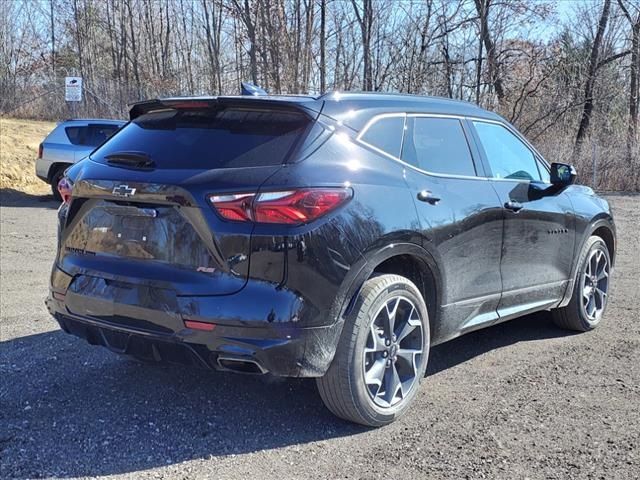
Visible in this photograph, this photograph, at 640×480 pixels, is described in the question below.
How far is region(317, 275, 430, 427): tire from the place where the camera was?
11.9 feet

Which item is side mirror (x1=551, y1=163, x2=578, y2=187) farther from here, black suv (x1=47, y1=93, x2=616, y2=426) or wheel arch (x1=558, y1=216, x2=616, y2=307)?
black suv (x1=47, y1=93, x2=616, y2=426)

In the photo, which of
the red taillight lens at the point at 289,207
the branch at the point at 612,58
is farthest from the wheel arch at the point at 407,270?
the branch at the point at 612,58

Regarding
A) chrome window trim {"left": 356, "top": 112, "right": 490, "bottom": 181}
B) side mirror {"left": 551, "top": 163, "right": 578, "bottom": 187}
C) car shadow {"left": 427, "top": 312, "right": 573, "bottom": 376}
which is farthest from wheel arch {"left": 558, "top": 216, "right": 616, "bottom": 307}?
chrome window trim {"left": 356, "top": 112, "right": 490, "bottom": 181}

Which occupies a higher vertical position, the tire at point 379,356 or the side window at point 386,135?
the side window at point 386,135

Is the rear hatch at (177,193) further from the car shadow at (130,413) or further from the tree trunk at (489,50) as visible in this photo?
the tree trunk at (489,50)

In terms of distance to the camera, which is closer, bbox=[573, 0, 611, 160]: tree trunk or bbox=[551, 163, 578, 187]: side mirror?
bbox=[551, 163, 578, 187]: side mirror

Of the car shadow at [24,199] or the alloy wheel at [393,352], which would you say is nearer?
the alloy wheel at [393,352]

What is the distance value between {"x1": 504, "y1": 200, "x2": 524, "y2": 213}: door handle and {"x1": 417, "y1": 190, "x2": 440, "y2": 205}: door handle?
860mm

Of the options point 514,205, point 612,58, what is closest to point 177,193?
point 514,205

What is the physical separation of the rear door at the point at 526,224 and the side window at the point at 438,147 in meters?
0.24

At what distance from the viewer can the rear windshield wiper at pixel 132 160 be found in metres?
3.67

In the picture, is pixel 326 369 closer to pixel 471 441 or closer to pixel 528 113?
pixel 471 441

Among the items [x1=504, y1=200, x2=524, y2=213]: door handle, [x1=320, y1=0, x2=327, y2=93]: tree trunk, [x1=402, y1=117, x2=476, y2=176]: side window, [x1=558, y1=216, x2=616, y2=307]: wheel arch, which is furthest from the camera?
[x1=320, y1=0, x2=327, y2=93]: tree trunk

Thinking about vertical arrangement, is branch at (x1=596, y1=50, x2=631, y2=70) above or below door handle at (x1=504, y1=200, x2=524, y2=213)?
above
